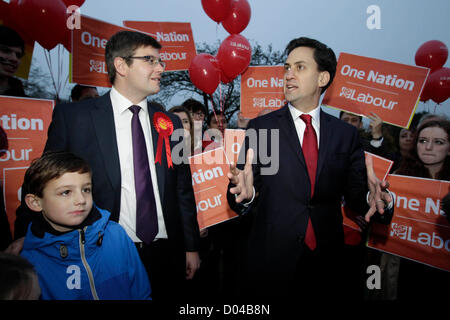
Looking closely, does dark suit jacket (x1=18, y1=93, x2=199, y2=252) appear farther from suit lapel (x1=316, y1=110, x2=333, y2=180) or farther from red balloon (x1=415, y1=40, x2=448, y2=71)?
red balloon (x1=415, y1=40, x2=448, y2=71)

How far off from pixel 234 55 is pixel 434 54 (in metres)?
3.75

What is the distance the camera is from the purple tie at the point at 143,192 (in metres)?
1.65

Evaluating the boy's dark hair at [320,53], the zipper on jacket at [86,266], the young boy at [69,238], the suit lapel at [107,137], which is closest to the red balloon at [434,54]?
the boy's dark hair at [320,53]

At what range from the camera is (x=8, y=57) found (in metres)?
2.57

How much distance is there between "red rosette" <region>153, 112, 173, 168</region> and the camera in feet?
5.92

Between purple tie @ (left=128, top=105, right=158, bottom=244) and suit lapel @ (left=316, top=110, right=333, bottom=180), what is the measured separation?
109cm

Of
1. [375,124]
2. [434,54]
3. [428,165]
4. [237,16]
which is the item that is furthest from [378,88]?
[434,54]

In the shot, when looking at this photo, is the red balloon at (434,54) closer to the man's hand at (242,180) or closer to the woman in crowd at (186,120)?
the woman in crowd at (186,120)

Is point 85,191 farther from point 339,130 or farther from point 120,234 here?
point 339,130

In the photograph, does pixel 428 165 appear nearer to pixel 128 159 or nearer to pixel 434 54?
pixel 128 159

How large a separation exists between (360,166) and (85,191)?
Result: 5.84 ft

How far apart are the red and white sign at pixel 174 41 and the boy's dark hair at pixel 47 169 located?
3.16 m

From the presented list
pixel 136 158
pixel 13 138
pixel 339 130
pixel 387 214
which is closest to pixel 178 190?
pixel 136 158

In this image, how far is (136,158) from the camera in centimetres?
170
